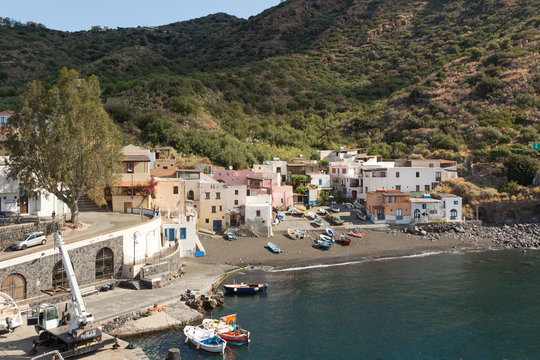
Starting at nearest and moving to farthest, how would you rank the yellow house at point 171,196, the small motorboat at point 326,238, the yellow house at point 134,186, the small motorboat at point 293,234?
the yellow house at point 134,186 → the yellow house at point 171,196 → the small motorboat at point 326,238 → the small motorboat at point 293,234

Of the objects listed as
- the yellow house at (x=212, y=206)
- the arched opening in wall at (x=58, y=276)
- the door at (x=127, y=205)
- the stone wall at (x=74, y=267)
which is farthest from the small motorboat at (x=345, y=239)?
the arched opening in wall at (x=58, y=276)

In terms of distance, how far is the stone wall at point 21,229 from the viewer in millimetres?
24156

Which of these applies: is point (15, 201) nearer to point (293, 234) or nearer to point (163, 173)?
point (163, 173)

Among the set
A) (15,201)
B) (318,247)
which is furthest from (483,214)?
(15,201)

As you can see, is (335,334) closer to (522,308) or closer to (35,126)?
(522,308)

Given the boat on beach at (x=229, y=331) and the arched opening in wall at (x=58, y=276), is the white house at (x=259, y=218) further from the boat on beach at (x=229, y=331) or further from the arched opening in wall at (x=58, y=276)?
the arched opening in wall at (x=58, y=276)

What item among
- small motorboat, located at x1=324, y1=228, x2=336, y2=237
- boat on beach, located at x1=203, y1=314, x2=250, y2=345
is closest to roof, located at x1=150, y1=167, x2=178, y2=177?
small motorboat, located at x1=324, y1=228, x2=336, y2=237

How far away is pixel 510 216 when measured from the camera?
51.2 meters

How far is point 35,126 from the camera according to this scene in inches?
1059

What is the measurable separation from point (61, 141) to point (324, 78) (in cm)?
9554

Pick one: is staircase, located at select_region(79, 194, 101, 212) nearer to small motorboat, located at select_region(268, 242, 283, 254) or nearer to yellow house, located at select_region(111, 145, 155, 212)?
yellow house, located at select_region(111, 145, 155, 212)

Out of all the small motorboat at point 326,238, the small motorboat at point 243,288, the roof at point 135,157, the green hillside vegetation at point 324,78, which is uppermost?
the green hillside vegetation at point 324,78

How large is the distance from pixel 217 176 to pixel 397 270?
2450 centimetres

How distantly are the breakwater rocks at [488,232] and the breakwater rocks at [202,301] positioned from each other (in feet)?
85.2
